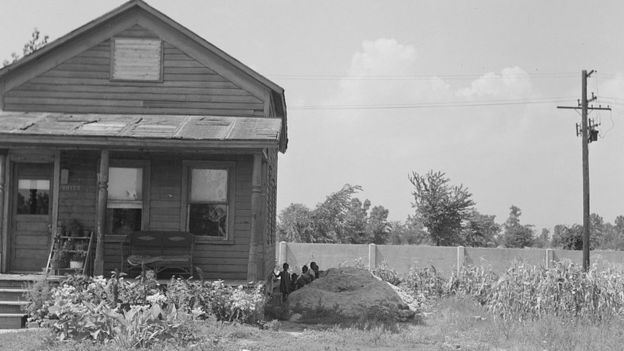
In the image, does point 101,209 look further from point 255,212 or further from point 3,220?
point 255,212

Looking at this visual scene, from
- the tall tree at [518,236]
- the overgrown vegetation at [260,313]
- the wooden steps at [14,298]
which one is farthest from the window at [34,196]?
the tall tree at [518,236]

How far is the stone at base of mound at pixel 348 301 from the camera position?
13.2 metres

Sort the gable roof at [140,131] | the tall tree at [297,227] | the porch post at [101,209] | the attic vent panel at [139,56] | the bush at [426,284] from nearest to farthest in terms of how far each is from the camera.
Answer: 1. the gable roof at [140,131]
2. the porch post at [101,209]
3. the attic vent panel at [139,56]
4. the bush at [426,284]
5. the tall tree at [297,227]

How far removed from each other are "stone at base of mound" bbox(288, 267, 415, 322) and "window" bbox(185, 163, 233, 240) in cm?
211

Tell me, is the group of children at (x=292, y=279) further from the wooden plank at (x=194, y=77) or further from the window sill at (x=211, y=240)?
the wooden plank at (x=194, y=77)

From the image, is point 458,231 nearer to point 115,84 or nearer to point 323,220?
point 323,220

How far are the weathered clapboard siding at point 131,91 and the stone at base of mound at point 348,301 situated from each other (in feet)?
13.1

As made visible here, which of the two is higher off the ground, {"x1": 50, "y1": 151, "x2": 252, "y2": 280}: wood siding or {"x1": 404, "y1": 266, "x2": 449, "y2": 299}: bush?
{"x1": 50, "y1": 151, "x2": 252, "y2": 280}: wood siding

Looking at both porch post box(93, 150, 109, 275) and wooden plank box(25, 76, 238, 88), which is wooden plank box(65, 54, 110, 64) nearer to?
wooden plank box(25, 76, 238, 88)

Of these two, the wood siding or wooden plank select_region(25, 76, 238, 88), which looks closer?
the wood siding

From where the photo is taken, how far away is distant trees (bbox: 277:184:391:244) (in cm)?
3916

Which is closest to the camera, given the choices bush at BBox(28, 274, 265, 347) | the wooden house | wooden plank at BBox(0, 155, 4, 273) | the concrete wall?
bush at BBox(28, 274, 265, 347)

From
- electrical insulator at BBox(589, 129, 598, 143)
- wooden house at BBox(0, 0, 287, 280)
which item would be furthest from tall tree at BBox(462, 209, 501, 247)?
wooden house at BBox(0, 0, 287, 280)

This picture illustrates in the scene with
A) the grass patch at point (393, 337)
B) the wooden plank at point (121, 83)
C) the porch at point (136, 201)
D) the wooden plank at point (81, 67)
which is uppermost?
the wooden plank at point (81, 67)
